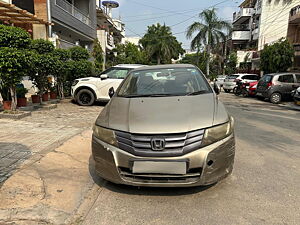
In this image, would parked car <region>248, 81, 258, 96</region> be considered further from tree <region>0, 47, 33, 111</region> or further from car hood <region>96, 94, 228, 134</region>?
tree <region>0, 47, 33, 111</region>

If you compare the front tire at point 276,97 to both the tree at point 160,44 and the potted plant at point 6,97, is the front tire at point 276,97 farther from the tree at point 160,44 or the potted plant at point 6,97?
the tree at point 160,44

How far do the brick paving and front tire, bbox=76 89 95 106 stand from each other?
1.35 meters

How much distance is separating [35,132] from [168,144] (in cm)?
413

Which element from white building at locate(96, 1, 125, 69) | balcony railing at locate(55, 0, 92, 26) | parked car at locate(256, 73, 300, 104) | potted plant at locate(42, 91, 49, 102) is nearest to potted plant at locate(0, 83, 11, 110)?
potted plant at locate(42, 91, 49, 102)

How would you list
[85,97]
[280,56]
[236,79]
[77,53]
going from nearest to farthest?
[85,97] → [77,53] → [280,56] → [236,79]

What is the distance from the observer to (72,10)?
17.7 m

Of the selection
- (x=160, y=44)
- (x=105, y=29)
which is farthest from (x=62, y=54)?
(x=160, y=44)

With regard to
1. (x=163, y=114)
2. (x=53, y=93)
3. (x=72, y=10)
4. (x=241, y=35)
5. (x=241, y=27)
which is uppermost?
(x=241, y=27)

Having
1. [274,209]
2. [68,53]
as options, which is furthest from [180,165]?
[68,53]

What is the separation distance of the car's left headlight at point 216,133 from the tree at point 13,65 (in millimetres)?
5672

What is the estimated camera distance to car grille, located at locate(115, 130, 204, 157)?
102 inches

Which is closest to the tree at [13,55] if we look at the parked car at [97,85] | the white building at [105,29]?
the parked car at [97,85]

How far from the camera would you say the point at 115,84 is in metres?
9.50

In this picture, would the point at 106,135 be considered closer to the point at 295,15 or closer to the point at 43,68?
the point at 43,68
